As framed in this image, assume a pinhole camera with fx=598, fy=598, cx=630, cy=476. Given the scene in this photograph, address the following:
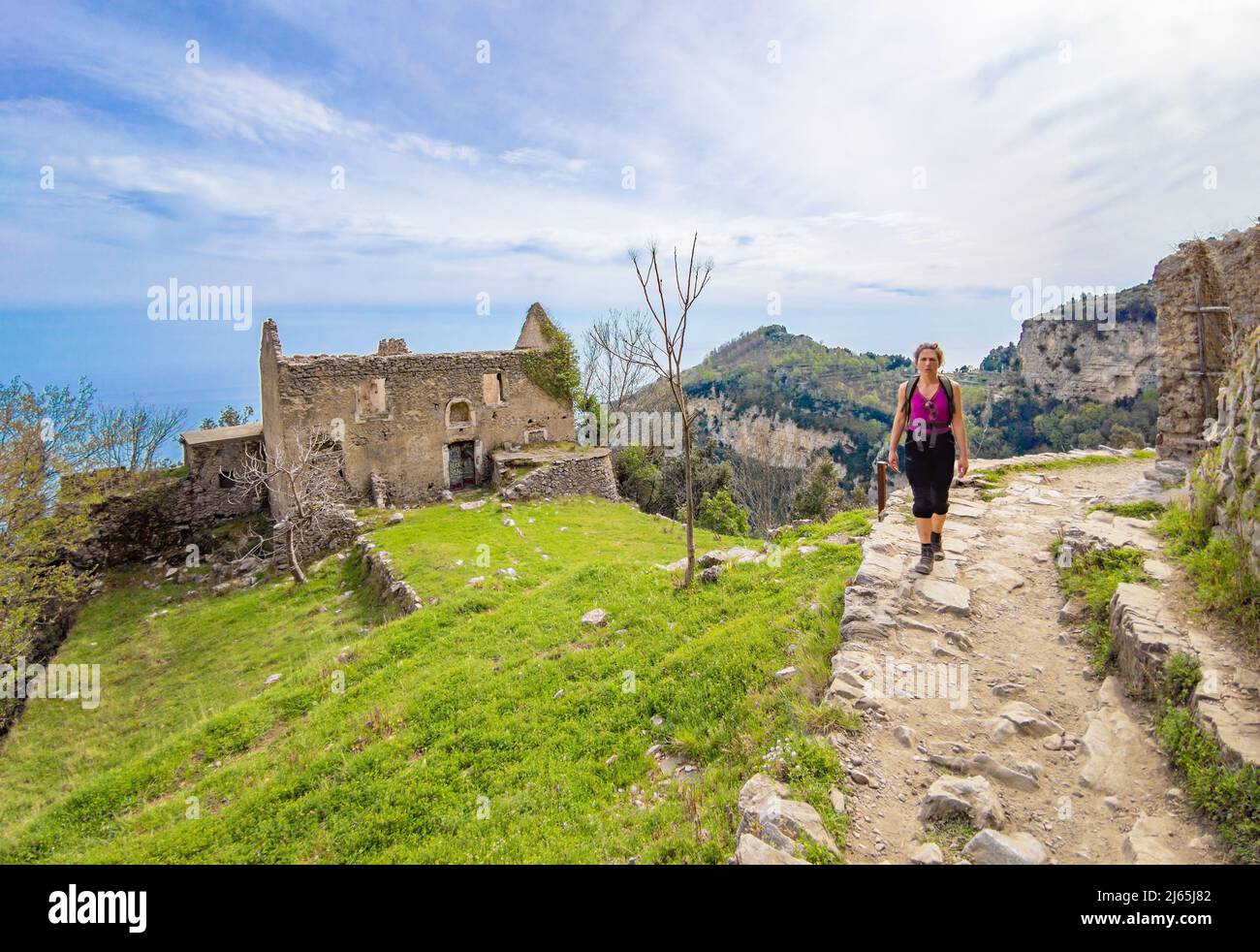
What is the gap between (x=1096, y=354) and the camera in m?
57.2

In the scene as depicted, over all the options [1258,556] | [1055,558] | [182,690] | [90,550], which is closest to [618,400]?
[90,550]

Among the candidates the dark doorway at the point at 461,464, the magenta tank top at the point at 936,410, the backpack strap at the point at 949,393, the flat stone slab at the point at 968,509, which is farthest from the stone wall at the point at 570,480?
the backpack strap at the point at 949,393

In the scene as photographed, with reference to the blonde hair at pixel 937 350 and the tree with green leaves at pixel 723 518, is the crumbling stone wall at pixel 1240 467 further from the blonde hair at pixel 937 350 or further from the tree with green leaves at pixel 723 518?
the tree with green leaves at pixel 723 518

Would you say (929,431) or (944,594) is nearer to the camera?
(944,594)

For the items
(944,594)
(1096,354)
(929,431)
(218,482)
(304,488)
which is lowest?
(944,594)

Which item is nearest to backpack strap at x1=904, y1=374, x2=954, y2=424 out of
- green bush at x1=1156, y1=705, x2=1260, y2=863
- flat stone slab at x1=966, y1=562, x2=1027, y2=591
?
flat stone slab at x1=966, y1=562, x2=1027, y2=591

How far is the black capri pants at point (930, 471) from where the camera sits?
22.8 ft

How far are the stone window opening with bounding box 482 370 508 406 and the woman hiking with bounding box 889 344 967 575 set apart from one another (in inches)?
779

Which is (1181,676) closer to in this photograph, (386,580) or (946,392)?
(946,392)

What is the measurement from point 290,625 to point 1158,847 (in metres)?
15.2

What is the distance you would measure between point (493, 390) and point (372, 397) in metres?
4.75

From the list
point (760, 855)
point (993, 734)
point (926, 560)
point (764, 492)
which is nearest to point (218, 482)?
point (926, 560)

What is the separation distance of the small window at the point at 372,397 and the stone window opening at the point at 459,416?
97.6 inches

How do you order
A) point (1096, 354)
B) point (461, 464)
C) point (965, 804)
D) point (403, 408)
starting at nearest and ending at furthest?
point (965, 804)
point (403, 408)
point (461, 464)
point (1096, 354)
